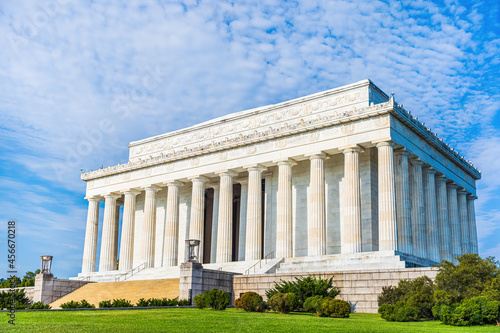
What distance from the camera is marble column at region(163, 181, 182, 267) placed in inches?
2185

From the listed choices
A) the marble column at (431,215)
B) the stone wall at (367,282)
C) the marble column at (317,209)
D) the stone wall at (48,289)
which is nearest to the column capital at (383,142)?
the marble column at (317,209)

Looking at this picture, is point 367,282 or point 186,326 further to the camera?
point 367,282

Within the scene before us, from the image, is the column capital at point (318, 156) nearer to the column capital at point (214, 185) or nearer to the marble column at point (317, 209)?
the marble column at point (317, 209)

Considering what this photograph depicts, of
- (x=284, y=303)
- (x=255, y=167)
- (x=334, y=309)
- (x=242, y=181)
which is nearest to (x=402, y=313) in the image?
(x=334, y=309)

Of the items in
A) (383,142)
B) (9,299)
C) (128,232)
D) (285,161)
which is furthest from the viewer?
(128,232)

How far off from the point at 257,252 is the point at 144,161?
18.4 meters

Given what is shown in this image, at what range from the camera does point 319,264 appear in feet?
136

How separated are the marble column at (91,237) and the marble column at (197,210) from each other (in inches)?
562

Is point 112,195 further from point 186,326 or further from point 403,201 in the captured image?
point 186,326

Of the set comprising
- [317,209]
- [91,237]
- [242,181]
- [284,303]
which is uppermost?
[242,181]

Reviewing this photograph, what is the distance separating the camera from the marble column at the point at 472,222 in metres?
56.7

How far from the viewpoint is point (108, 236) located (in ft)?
199

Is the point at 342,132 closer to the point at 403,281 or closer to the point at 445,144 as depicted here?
the point at 445,144

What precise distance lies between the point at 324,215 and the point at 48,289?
24014mm
